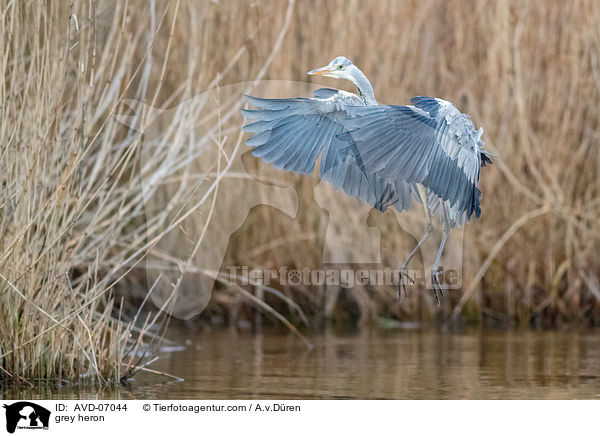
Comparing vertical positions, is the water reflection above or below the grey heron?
below

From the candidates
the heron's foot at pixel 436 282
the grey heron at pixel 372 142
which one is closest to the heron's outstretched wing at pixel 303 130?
the grey heron at pixel 372 142

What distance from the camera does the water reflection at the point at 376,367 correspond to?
11.8 ft

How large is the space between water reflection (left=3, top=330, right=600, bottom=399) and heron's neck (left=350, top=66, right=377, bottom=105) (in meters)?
1.02

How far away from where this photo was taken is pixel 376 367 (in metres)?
4.21

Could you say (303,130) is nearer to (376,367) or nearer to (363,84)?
(363,84)

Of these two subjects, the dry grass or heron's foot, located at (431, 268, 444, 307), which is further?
the dry grass

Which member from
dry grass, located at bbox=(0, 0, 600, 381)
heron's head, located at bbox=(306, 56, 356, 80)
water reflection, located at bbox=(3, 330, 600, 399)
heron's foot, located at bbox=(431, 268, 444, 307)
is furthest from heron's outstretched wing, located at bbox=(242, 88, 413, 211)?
dry grass, located at bbox=(0, 0, 600, 381)

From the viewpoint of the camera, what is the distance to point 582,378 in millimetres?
3857

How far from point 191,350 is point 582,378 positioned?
1791 mm

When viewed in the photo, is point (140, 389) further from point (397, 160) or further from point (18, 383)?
point (397, 160)

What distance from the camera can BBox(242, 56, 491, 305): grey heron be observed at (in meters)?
3.29

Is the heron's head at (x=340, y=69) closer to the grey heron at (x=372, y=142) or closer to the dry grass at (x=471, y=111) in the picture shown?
the grey heron at (x=372, y=142)

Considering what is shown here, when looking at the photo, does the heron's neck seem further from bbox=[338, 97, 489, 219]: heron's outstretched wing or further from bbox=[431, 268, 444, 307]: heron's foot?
bbox=[431, 268, 444, 307]: heron's foot

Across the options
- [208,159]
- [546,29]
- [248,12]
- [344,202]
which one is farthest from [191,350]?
[546,29]
